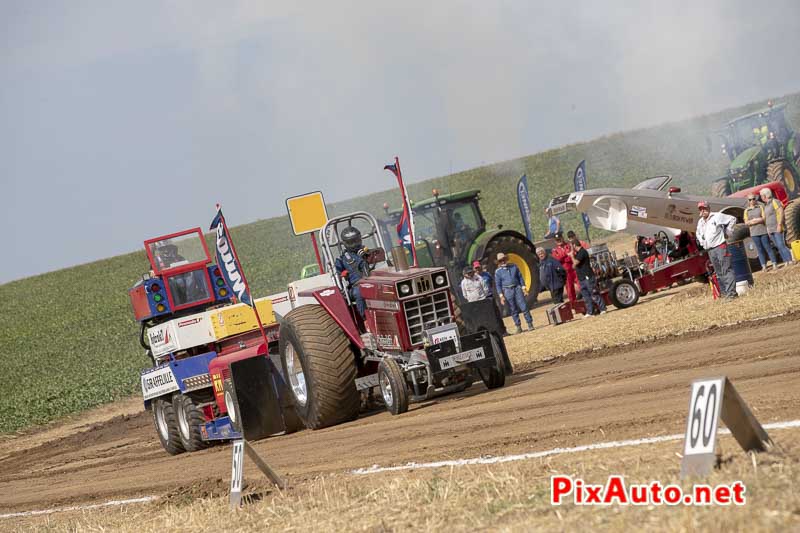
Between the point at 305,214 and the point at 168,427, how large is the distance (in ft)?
12.4

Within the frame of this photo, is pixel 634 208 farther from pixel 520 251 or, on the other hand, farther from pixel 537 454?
pixel 537 454

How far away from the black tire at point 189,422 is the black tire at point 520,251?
30.8ft

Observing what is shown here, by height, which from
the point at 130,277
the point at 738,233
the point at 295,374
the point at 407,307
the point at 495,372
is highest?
the point at 130,277

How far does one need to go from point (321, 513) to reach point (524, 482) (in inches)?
57.3

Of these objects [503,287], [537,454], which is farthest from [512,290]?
[537,454]

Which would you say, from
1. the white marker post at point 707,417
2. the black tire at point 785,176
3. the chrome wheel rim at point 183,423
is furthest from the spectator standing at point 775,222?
the white marker post at point 707,417

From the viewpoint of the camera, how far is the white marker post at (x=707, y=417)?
5.10 meters

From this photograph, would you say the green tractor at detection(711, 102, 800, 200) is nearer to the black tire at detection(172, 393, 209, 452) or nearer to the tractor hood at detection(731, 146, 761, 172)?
the tractor hood at detection(731, 146, 761, 172)

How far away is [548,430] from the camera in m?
8.05

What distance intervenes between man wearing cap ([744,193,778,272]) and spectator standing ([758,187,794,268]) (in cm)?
8

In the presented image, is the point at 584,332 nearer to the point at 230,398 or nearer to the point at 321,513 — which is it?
the point at 230,398

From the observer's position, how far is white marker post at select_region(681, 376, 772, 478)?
5098mm

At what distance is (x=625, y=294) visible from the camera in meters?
18.2

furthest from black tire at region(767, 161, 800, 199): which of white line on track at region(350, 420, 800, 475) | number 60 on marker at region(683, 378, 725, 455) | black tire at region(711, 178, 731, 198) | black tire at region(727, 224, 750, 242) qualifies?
number 60 on marker at region(683, 378, 725, 455)
